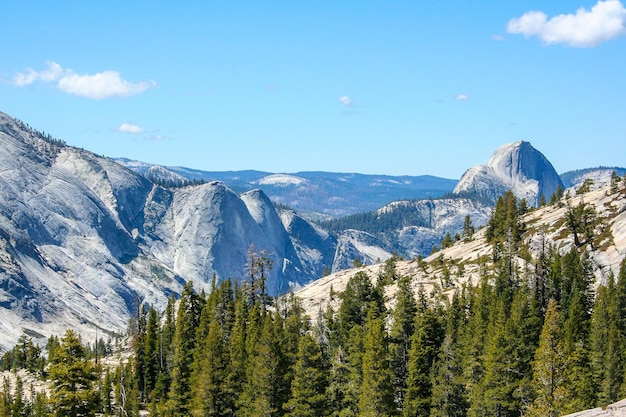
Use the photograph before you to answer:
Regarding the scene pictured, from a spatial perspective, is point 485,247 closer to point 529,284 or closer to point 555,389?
point 529,284

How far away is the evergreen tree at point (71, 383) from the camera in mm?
45875

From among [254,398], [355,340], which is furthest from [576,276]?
[254,398]

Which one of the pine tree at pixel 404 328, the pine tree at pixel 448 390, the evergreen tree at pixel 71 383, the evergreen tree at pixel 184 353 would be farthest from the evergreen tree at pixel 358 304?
the evergreen tree at pixel 71 383

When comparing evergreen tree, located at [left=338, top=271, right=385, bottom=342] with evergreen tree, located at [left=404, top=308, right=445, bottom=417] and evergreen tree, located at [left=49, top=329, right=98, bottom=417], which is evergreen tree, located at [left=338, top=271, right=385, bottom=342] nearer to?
evergreen tree, located at [left=404, top=308, right=445, bottom=417]

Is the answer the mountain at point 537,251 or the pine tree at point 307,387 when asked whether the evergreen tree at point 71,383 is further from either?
the mountain at point 537,251

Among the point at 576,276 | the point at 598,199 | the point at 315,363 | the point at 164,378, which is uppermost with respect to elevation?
the point at 598,199

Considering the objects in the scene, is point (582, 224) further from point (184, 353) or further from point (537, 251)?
point (184, 353)

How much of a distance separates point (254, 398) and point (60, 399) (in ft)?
97.1

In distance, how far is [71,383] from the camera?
46375 mm

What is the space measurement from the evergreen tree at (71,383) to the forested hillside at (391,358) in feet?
0.31

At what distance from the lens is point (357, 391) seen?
224 feet

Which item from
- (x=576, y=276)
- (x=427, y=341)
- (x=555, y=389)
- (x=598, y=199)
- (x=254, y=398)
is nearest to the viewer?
(x=555, y=389)

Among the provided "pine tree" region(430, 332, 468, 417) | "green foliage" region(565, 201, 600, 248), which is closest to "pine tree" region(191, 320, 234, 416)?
"pine tree" region(430, 332, 468, 417)

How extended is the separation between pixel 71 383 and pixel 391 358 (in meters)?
31.7
